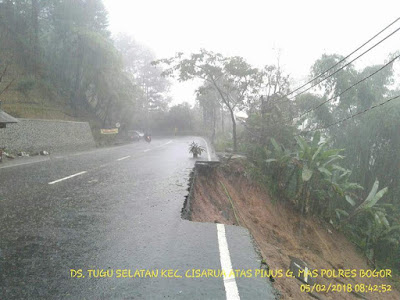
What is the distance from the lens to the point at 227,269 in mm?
3023

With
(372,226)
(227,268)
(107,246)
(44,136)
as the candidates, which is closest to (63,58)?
(44,136)

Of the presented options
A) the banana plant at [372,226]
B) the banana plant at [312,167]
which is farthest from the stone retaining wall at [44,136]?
the banana plant at [372,226]

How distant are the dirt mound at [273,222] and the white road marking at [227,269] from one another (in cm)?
246

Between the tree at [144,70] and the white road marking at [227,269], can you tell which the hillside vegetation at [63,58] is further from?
the tree at [144,70]

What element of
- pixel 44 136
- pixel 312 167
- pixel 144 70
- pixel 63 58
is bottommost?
pixel 44 136

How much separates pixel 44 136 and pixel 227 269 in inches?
670

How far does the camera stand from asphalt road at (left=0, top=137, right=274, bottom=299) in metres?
2.62

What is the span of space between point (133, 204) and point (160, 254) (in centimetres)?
227

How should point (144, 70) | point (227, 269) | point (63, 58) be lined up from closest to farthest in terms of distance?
point (227, 269) < point (63, 58) < point (144, 70)

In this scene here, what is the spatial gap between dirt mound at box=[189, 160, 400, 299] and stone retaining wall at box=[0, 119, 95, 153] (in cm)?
1011

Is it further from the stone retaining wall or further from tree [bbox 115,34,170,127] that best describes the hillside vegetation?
tree [bbox 115,34,170,127]

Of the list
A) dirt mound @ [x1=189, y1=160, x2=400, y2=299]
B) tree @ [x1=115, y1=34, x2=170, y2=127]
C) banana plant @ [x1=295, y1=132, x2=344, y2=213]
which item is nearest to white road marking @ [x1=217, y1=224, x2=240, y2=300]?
→ dirt mound @ [x1=189, y1=160, x2=400, y2=299]

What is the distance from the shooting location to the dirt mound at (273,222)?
7.68 m

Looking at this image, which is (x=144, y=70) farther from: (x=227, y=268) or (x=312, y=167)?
(x=227, y=268)
